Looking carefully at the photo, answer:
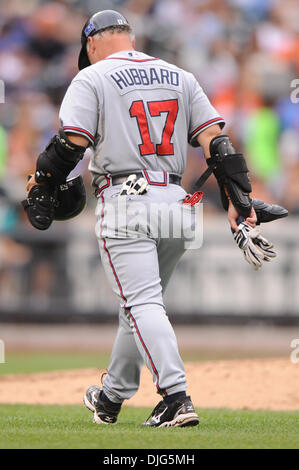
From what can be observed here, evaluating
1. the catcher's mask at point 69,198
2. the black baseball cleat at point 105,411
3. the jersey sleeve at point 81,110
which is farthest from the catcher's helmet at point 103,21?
the black baseball cleat at point 105,411

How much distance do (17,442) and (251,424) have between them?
1510 millimetres

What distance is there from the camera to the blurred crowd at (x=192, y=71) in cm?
1215

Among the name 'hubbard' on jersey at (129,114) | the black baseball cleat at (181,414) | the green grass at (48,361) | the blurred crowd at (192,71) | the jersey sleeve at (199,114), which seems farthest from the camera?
the blurred crowd at (192,71)

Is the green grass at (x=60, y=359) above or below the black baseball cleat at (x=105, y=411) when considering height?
below

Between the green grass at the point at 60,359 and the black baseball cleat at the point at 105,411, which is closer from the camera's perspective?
the black baseball cleat at the point at 105,411

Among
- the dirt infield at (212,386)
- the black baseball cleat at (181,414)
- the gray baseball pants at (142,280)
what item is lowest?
the dirt infield at (212,386)

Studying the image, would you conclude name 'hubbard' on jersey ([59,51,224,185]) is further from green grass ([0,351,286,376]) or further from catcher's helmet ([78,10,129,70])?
green grass ([0,351,286,376])

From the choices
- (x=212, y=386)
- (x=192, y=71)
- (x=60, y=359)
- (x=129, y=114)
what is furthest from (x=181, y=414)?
(x=192, y=71)

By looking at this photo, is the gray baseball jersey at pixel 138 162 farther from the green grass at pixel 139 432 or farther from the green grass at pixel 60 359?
the green grass at pixel 60 359

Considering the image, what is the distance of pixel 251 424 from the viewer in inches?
194

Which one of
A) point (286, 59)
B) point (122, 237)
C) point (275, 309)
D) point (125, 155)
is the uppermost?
A: point (286, 59)

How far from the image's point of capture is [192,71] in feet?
42.5

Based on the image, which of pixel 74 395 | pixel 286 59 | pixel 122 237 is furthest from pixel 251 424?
pixel 286 59

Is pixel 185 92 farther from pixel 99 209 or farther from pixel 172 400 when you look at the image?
pixel 172 400
